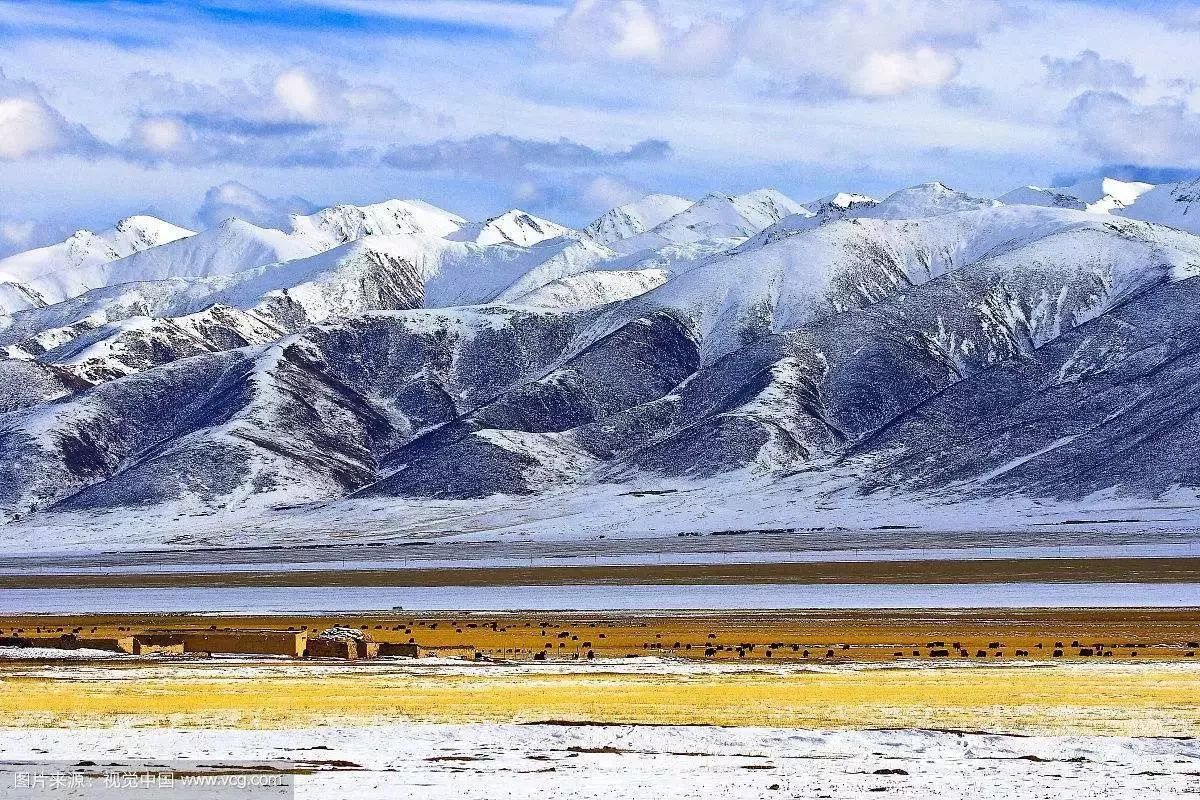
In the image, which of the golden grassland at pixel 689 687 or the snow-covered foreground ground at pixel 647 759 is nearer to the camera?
the snow-covered foreground ground at pixel 647 759

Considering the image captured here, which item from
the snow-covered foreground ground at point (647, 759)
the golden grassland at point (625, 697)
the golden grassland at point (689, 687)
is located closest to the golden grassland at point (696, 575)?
the golden grassland at point (689, 687)

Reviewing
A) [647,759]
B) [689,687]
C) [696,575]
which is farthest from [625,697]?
[696,575]

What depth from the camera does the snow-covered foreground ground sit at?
77.6 ft

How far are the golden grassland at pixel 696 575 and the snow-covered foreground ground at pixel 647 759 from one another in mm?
63516

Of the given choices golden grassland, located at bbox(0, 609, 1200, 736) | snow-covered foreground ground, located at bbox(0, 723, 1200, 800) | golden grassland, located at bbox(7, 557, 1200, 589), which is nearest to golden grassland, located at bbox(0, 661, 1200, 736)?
golden grassland, located at bbox(0, 609, 1200, 736)

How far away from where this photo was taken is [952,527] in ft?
545

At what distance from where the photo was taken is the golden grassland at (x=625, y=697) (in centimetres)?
3059

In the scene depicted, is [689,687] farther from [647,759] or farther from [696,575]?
[696,575]

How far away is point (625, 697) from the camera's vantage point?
1348 inches

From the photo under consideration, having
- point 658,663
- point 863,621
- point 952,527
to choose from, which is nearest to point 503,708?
point 658,663

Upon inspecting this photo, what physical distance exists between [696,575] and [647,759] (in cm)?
7807

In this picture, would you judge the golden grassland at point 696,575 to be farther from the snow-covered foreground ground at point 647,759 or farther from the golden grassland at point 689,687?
the snow-covered foreground ground at point 647,759

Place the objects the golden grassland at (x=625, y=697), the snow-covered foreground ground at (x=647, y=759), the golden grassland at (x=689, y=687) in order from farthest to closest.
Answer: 1. the golden grassland at (x=689, y=687)
2. the golden grassland at (x=625, y=697)
3. the snow-covered foreground ground at (x=647, y=759)

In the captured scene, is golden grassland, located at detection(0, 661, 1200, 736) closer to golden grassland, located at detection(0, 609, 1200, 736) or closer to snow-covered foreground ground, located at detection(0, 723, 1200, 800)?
golden grassland, located at detection(0, 609, 1200, 736)
